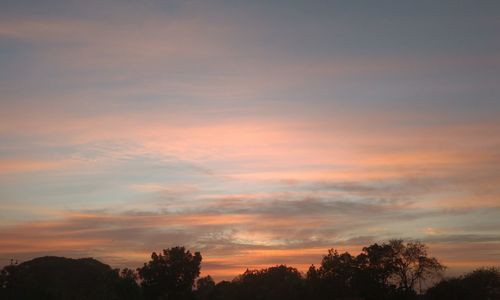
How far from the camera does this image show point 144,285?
106 metres

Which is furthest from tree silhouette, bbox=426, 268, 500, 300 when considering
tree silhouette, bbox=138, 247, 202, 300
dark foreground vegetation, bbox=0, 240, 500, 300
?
tree silhouette, bbox=138, 247, 202, 300

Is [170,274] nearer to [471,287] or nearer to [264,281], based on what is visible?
[264,281]

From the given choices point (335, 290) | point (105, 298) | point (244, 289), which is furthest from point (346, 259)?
point (105, 298)

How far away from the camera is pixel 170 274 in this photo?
347 feet

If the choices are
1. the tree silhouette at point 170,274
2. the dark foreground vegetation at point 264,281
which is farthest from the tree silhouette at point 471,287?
the tree silhouette at point 170,274

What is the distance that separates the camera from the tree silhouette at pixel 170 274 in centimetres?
10462

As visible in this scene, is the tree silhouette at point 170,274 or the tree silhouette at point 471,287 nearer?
the tree silhouette at point 471,287

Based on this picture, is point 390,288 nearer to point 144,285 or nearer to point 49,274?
point 144,285

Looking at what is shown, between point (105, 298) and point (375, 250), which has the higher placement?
point (375, 250)

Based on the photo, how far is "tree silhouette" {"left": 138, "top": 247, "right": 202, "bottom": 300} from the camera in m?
105

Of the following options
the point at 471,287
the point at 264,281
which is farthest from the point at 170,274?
the point at 471,287

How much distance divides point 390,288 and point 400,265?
6.97m

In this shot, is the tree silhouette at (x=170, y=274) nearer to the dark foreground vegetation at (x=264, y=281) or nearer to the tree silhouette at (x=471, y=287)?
the dark foreground vegetation at (x=264, y=281)

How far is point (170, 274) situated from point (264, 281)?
3044 cm
